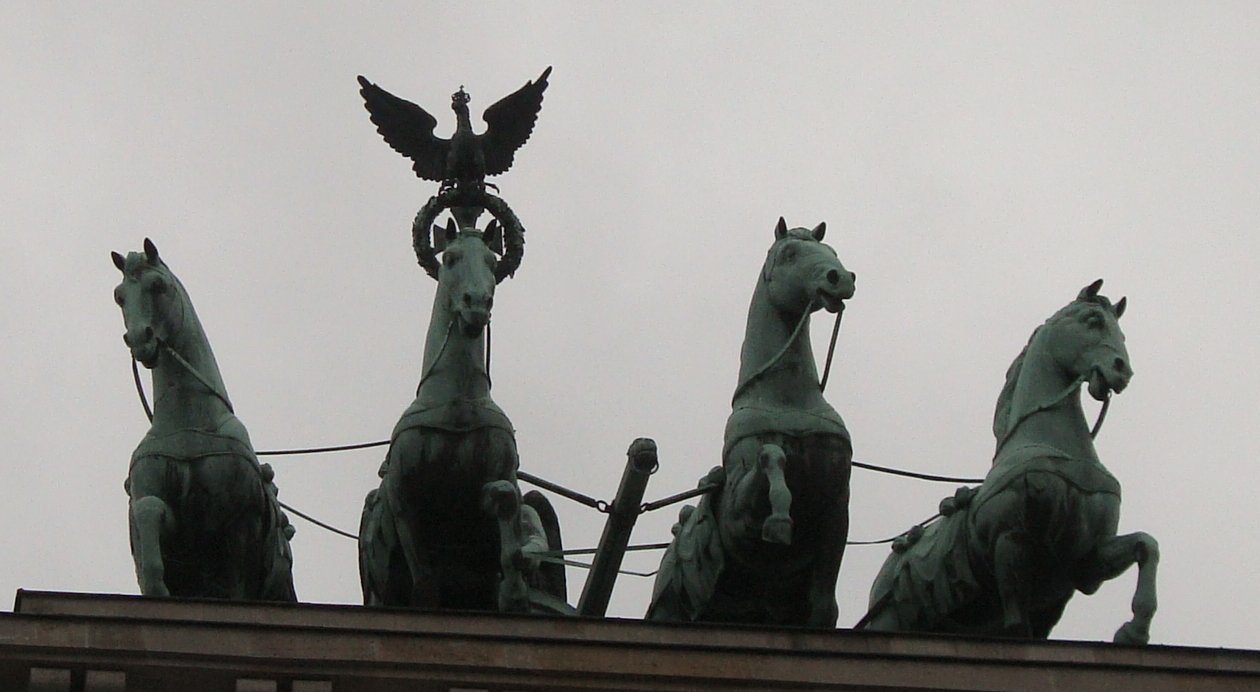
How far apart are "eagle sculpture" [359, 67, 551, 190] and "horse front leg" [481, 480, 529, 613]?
132 inches

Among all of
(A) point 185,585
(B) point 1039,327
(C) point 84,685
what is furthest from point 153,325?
(B) point 1039,327

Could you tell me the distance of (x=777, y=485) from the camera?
24.7 m

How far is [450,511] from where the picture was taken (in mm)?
25312

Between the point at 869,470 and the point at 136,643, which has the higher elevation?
the point at 869,470

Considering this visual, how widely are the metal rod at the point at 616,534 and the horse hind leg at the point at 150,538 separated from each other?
8.51 feet

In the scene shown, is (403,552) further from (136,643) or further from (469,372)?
(136,643)

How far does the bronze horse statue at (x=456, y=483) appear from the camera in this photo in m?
25.1

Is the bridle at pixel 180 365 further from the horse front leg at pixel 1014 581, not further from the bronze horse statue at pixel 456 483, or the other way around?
the horse front leg at pixel 1014 581

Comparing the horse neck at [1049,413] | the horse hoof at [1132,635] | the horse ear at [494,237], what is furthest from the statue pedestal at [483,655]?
the horse ear at [494,237]

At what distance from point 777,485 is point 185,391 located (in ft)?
12.0

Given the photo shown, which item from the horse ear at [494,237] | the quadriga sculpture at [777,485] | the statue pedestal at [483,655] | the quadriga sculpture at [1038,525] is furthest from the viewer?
the horse ear at [494,237]

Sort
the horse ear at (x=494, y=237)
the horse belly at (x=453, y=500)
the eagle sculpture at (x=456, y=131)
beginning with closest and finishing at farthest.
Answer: the horse belly at (x=453, y=500), the horse ear at (x=494, y=237), the eagle sculpture at (x=456, y=131)

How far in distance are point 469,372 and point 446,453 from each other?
1.87 feet

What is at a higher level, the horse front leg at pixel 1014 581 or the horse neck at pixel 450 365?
the horse neck at pixel 450 365
